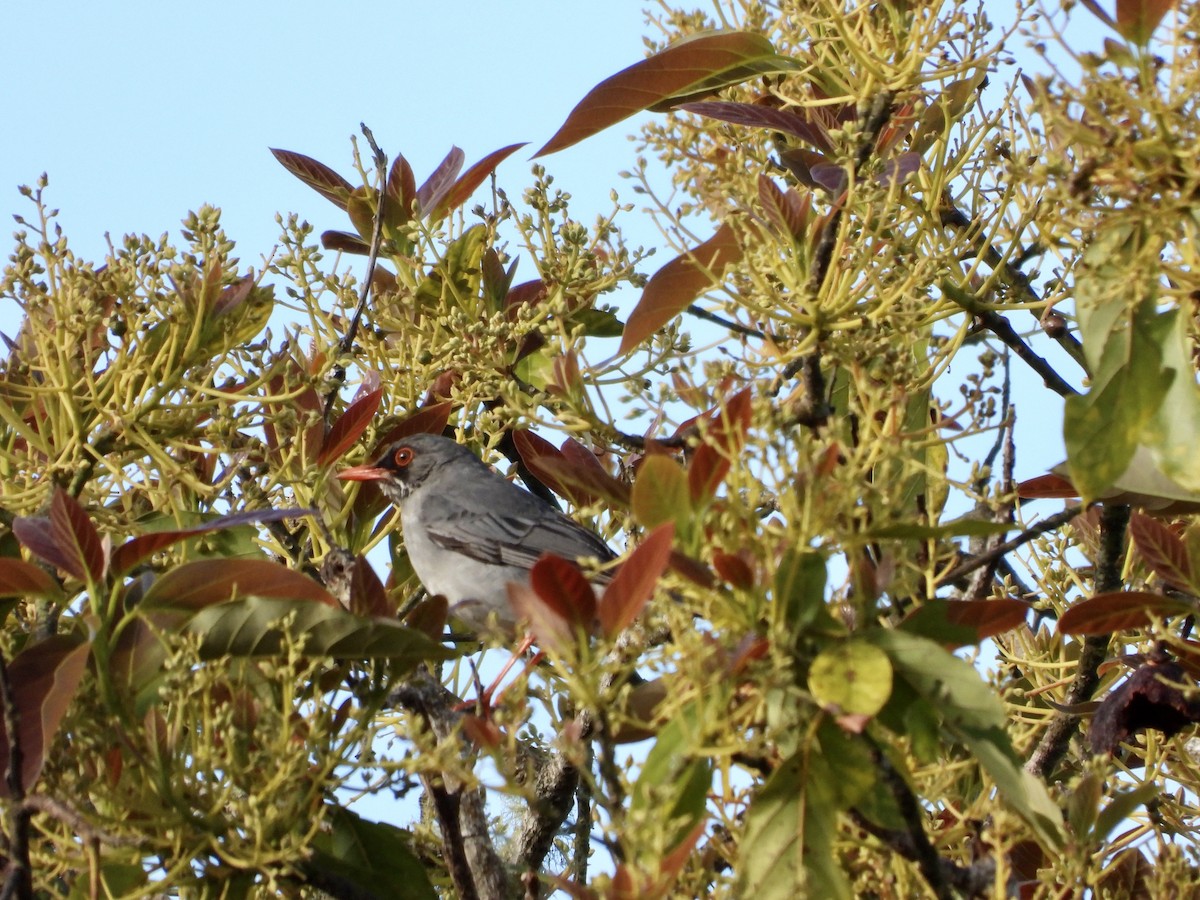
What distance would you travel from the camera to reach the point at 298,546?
4316mm

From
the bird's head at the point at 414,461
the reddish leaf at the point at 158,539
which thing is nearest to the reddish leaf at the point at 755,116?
the reddish leaf at the point at 158,539

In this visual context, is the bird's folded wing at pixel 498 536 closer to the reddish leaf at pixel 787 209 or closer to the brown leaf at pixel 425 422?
the brown leaf at pixel 425 422

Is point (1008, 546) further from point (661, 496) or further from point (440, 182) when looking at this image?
point (440, 182)

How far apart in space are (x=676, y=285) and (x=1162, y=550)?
1353 mm

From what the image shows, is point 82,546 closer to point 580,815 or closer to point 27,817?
point 27,817

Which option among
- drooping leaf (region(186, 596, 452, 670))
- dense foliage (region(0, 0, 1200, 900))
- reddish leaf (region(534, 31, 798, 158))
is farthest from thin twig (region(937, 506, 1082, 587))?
reddish leaf (region(534, 31, 798, 158))

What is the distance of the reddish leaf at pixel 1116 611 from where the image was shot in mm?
3016

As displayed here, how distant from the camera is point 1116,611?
306cm

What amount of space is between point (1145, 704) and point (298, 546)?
2491 mm

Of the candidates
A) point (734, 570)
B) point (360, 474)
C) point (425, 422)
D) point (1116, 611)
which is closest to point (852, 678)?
point (734, 570)

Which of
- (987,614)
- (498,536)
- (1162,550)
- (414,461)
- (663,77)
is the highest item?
(663,77)

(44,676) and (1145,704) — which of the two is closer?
(44,676)

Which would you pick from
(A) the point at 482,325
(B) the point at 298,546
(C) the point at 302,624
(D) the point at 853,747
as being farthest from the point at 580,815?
(D) the point at 853,747

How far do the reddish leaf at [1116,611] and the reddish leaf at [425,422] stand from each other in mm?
1981
